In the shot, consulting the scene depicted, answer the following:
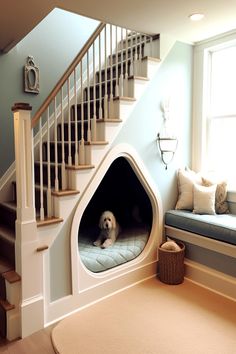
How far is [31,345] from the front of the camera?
2230 millimetres

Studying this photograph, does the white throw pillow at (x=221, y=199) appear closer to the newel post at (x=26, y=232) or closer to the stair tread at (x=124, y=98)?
the stair tread at (x=124, y=98)

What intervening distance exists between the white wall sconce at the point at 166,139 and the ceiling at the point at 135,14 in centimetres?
80

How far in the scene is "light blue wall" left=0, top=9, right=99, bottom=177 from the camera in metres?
3.26

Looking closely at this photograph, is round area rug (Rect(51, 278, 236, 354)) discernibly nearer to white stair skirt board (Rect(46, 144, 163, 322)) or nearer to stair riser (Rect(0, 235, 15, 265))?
white stair skirt board (Rect(46, 144, 163, 322))

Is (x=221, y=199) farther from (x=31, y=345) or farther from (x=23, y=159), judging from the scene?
(x=31, y=345)

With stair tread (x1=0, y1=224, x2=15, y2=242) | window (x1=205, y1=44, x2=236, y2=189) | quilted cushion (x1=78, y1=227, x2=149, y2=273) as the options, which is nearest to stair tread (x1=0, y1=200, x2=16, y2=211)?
A: stair tread (x1=0, y1=224, x2=15, y2=242)

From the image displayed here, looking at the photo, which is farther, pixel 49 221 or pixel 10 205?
pixel 10 205

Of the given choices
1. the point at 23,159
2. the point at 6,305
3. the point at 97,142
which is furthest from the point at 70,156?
the point at 6,305

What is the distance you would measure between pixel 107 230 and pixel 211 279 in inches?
47.1

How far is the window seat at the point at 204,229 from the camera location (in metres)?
2.79

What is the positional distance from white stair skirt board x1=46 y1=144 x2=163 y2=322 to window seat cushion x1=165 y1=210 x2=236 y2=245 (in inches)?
7.1

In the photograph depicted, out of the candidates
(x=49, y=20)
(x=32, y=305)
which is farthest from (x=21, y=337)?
(x=49, y=20)

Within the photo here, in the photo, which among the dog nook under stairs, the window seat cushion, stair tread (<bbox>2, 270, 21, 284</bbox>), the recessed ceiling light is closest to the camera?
stair tread (<bbox>2, 270, 21, 284</bbox>)

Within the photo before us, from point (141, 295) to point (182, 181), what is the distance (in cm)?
134
